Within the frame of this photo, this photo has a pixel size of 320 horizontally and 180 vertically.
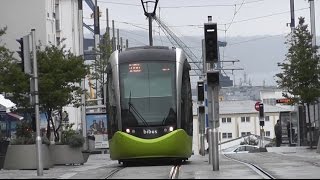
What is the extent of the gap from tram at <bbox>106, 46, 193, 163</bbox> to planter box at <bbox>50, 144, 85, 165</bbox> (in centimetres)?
344

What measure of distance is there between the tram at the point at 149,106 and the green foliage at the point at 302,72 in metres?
15.4

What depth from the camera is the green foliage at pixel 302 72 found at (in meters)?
39.2

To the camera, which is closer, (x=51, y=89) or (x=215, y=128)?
(x=215, y=128)

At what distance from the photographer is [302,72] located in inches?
1550

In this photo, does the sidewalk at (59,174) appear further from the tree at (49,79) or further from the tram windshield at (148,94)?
the tree at (49,79)

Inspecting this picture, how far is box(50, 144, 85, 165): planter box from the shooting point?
28109 mm

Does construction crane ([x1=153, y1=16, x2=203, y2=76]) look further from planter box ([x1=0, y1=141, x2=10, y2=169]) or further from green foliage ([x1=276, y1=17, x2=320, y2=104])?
planter box ([x1=0, y1=141, x2=10, y2=169])

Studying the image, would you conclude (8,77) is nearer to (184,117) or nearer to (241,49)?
(184,117)

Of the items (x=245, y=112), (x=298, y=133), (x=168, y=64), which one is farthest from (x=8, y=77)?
(x=245, y=112)

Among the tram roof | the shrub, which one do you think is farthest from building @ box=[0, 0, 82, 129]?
the tram roof

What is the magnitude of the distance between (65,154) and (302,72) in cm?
1633

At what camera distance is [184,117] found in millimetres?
24859

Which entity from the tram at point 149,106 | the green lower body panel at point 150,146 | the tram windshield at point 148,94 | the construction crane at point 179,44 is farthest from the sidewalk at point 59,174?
the construction crane at point 179,44

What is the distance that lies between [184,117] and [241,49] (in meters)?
112
